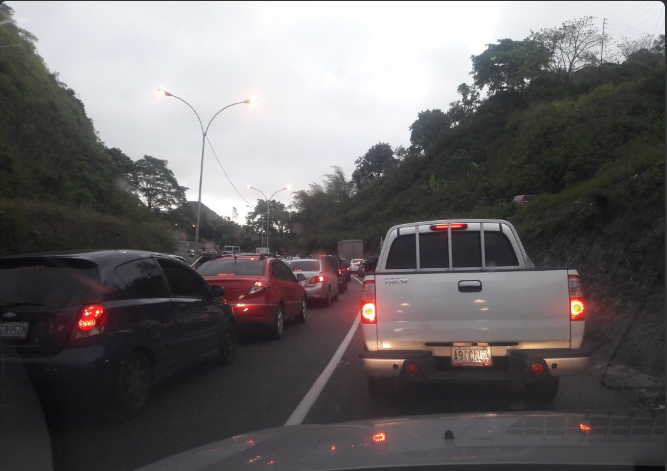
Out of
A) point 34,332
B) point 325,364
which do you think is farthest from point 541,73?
point 34,332

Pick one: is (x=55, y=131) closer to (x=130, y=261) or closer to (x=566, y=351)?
(x=130, y=261)

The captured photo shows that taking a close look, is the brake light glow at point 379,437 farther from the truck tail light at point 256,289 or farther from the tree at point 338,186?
the tree at point 338,186

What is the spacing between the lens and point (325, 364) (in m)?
8.05

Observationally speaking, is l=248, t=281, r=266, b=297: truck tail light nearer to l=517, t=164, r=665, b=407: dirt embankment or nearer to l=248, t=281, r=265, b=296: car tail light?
l=248, t=281, r=265, b=296: car tail light

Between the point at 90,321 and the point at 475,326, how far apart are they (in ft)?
11.2

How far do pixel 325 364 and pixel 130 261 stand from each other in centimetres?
327

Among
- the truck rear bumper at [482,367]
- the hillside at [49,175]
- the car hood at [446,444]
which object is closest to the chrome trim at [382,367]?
the truck rear bumper at [482,367]

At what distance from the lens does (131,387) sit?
546 cm

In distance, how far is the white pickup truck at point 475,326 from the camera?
16.1 ft

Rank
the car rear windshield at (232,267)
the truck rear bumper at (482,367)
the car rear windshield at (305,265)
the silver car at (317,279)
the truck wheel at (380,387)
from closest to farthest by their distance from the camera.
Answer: the truck rear bumper at (482,367) → the truck wheel at (380,387) → the car rear windshield at (232,267) → the silver car at (317,279) → the car rear windshield at (305,265)

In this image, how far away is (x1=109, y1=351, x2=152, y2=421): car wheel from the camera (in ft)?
17.2

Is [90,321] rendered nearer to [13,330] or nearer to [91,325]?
[91,325]

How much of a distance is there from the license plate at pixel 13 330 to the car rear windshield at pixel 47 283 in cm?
15

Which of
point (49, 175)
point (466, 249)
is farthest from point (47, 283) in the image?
point (49, 175)
